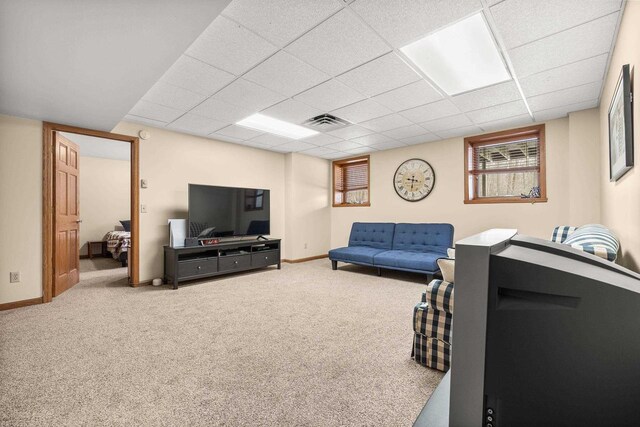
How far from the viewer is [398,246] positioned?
16.7 ft

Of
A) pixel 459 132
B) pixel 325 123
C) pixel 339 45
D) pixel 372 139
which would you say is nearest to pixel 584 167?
pixel 459 132

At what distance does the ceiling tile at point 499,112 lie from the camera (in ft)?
11.2

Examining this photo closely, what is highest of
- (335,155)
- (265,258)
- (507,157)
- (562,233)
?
(335,155)

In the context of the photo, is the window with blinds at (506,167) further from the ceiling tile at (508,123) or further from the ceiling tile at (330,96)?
the ceiling tile at (330,96)

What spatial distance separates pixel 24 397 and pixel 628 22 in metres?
4.23

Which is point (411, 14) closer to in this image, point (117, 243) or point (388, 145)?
point (388, 145)

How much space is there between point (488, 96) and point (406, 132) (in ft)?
4.74

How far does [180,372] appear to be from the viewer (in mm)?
1871

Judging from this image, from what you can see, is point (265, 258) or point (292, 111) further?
point (265, 258)

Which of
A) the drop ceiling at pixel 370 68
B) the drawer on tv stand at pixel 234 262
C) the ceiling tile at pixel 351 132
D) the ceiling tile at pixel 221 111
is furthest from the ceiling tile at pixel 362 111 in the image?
the drawer on tv stand at pixel 234 262

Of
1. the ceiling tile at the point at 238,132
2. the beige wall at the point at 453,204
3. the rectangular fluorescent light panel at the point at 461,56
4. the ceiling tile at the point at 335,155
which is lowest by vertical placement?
the beige wall at the point at 453,204

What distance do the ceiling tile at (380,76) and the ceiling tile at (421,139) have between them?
6.59 ft

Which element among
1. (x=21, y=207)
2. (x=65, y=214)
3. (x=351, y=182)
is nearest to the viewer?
(x=21, y=207)

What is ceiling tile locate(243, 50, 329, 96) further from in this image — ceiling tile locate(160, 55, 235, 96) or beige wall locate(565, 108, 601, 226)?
beige wall locate(565, 108, 601, 226)
